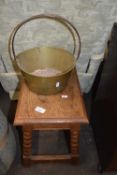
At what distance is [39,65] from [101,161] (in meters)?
0.67

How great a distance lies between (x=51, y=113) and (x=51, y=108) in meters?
0.03

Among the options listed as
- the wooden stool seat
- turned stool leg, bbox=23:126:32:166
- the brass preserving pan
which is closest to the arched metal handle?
the brass preserving pan

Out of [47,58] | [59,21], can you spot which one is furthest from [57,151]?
[59,21]

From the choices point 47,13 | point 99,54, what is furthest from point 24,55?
point 99,54

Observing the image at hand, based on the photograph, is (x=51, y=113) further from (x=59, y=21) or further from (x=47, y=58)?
(x=59, y=21)

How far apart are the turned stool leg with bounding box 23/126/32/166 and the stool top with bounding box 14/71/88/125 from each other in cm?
7

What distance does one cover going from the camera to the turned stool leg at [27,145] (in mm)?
1281

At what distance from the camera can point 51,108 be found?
1281mm

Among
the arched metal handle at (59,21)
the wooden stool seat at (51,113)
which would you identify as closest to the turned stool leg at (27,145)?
the wooden stool seat at (51,113)

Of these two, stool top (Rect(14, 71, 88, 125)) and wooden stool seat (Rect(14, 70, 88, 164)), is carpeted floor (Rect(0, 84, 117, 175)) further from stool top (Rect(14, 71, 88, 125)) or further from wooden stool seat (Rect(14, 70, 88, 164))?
stool top (Rect(14, 71, 88, 125))

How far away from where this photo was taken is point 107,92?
1.43m

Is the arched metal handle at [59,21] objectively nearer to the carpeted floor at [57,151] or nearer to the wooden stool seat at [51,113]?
the wooden stool seat at [51,113]

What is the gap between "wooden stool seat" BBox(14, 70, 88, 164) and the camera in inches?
48.8

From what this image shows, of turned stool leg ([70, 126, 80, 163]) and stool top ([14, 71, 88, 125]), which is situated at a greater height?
stool top ([14, 71, 88, 125])
